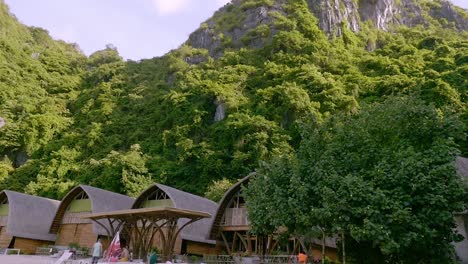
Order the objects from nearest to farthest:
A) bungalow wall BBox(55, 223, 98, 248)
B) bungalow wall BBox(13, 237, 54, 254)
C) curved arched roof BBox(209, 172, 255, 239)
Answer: curved arched roof BBox(209, 172, 255, 239), bungalow wall BBox(55, 223, 98, 248), bungalow wall BBox(13, 237, 54, 254)

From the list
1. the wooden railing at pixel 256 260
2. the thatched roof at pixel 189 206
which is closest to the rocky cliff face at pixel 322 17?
the thatched roof at pixel 189 206

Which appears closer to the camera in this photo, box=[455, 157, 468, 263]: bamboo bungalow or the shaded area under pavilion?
box=[455, 157, 468, 263]: bamboo bungalow

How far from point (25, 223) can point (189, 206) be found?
10.6 meters

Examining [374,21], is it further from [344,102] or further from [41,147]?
[41,147]

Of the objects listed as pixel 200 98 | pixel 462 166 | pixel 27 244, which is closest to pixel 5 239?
pixel 27 244

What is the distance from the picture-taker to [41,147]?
42.3m

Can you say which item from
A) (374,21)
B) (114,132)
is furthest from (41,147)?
(374,21)

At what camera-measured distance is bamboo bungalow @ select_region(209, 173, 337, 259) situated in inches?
829

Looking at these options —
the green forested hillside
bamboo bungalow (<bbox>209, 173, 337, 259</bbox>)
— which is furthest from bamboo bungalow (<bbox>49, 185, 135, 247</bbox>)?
the green forested hillside

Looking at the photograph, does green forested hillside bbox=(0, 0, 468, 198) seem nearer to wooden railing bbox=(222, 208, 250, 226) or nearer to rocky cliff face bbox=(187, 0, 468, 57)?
rocky cliff face bbox=(187, 0, 468, 57)

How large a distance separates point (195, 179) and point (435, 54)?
2939cm

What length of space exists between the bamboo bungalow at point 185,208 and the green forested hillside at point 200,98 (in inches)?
393

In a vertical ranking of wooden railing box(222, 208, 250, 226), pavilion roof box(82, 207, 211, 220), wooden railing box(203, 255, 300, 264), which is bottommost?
wooden railing box(203, 255, 300, 264)

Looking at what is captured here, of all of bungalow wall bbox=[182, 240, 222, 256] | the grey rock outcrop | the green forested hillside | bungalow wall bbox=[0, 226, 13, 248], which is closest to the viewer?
bungalow wall bbox=[182, 240, 222, 256]
